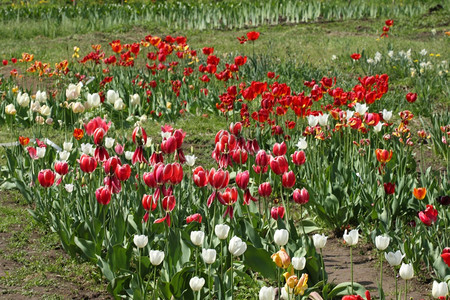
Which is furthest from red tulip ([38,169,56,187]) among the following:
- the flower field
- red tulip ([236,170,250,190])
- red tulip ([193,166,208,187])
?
red tulip ([236,170,250,190])

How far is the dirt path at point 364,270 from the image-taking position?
3.42m

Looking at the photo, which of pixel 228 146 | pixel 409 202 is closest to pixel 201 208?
pixel 228 146

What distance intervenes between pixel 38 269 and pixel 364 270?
192 centimetres

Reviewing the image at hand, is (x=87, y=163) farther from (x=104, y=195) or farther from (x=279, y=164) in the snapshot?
(x=279, y=164)

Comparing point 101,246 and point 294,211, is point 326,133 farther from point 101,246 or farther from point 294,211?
point 101,246

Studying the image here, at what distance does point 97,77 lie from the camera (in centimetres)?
816

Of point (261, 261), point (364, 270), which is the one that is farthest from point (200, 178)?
point (364, 270)

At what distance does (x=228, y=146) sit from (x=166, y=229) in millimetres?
628

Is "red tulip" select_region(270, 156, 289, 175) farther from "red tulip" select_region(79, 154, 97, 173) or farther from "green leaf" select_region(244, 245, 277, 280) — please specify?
"red tulip" select_region(79, 154, 97, 173)

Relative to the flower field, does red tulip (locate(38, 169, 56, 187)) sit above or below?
above

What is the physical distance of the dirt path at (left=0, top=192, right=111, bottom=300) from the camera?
3412 millimetres

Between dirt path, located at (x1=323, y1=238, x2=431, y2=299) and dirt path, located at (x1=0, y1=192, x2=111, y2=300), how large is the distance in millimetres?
1340

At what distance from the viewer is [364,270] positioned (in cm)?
372

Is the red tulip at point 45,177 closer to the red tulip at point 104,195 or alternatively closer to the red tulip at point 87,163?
the red tulip at point 87,163
